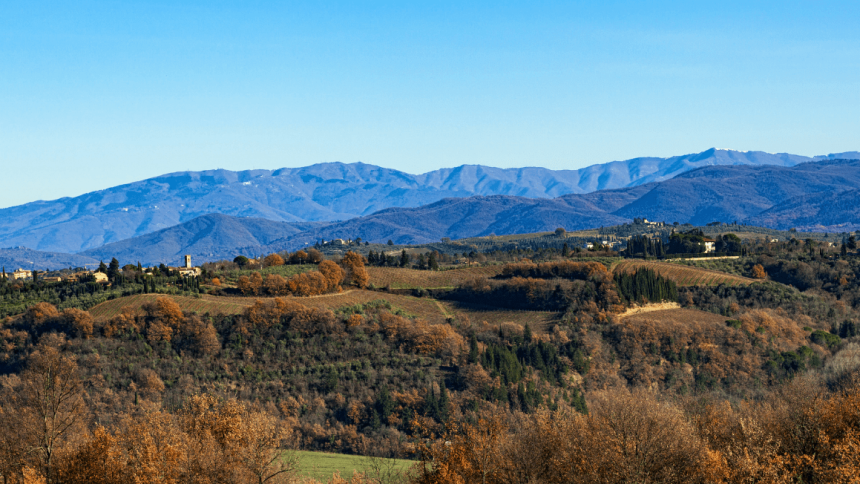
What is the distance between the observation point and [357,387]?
352 ft

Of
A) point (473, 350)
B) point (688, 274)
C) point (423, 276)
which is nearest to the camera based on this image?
point (473, 350)

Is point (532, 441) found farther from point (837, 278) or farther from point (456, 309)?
point (837, 278)

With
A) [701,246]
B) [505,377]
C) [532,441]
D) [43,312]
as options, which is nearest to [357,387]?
[505,377]

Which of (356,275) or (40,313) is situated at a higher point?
(40,313)

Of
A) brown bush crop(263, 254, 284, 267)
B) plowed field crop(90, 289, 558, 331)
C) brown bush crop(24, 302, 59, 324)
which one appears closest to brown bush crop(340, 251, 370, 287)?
plowed field crop(90, 289, 558, 331)

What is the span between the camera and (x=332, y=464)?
3236 inches

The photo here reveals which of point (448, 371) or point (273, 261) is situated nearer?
point (448, 371)

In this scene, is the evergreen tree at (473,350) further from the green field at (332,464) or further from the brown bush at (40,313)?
the brown bush at (40,313)

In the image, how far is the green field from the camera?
74.8 m

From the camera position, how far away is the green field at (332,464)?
7479 cm

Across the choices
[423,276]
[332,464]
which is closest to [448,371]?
[332,464]

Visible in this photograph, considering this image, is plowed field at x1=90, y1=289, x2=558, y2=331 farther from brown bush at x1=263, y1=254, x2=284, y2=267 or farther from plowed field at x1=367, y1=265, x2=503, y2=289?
brown bush at x1=263, y1=254, x2=284, y2=267

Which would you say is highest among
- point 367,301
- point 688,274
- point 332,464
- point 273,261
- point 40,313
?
point 273,261

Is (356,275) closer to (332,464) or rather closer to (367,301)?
(367,301)
